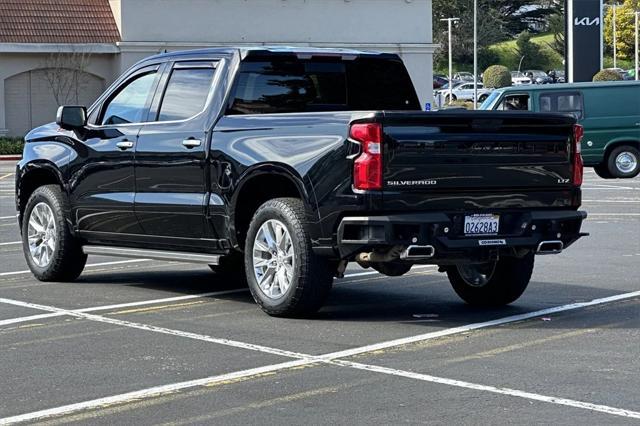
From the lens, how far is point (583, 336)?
9.27 meters

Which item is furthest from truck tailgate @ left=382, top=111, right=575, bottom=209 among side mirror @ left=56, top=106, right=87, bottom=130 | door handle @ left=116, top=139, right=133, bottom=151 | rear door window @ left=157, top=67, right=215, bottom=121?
side mirror @ left=56, top=106, right=87, bottom=130

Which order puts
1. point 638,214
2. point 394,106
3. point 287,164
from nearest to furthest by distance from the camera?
point 287,164 → point 394,106 → point 638,214

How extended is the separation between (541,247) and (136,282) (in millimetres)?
4217

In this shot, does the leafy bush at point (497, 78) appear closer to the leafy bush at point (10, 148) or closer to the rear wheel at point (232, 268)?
the leafy bush at point (10, 148)

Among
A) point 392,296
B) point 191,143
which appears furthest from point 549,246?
point 191,143

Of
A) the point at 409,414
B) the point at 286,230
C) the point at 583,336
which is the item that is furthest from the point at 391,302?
the point at 409,414

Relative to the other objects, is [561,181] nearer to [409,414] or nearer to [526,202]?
[526,202]

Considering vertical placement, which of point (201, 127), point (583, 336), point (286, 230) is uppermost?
→ point (201, 127)

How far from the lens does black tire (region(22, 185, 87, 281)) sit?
12.3 metres

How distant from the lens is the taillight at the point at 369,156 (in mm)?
9359

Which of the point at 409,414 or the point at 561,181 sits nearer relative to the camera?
the point at 409,414

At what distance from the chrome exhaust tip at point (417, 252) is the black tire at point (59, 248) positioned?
3.99m

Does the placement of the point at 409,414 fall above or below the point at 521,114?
below

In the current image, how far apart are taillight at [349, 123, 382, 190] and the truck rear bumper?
247 mm
